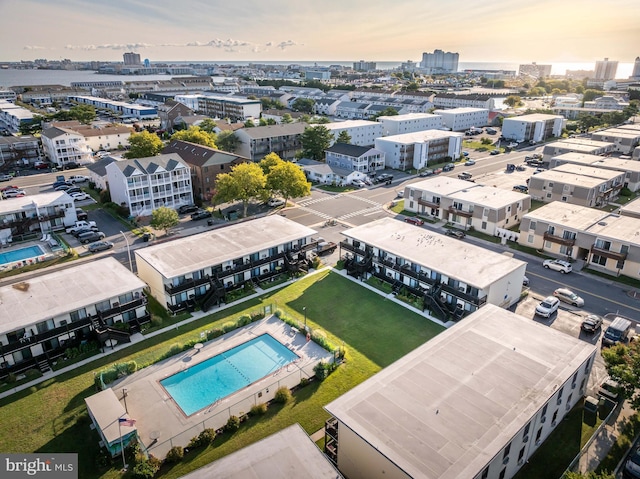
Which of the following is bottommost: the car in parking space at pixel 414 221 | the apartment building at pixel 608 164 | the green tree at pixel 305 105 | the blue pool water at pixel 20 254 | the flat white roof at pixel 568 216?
the blue pool water at pixel 20 254

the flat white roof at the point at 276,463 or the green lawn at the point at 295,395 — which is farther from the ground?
the flat white roof at the point at 276,463

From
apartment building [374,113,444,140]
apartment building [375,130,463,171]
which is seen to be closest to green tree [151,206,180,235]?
apartment building [375,130,463,171]

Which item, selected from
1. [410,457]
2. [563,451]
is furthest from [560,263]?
[410,457]

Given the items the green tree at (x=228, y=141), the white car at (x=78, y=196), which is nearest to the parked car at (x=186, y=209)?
the white car at (x=78, y=196)

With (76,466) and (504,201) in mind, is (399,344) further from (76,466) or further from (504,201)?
(504,201)

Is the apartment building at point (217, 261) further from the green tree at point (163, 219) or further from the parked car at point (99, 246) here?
the parked car at point (99, 246)

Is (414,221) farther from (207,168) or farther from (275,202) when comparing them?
(207,168)

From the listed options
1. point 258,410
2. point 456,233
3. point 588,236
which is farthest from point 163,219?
point 588,236
